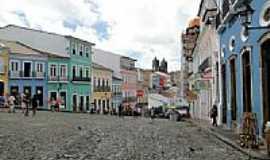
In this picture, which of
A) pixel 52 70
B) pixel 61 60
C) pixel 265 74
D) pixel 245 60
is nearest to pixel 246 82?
pixel 245 60

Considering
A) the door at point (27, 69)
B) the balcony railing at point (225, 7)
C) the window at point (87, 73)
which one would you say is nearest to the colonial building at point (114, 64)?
the window at point (87, 73)

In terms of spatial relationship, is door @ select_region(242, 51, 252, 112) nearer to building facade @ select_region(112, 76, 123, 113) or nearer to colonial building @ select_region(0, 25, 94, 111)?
colonial building @ select_region(0, 25, 94, 111)

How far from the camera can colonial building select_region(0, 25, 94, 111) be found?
57938mm

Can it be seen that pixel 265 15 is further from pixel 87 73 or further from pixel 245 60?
pixel 87 73

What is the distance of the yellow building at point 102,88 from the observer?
6625 cm

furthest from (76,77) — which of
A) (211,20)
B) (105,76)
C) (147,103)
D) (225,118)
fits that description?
(225,118)

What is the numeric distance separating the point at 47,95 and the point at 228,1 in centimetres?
3933

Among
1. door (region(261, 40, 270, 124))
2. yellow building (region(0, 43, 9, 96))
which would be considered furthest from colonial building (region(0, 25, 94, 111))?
door (region(261, 40, 270, 124))

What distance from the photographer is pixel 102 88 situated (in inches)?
2687

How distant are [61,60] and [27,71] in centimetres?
459

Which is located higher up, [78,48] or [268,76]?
[78,48]

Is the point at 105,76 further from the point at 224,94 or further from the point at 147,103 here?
the point at 224,94

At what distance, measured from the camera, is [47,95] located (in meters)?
57.4

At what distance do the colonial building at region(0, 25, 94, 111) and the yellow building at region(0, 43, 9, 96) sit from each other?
532 centimetres
